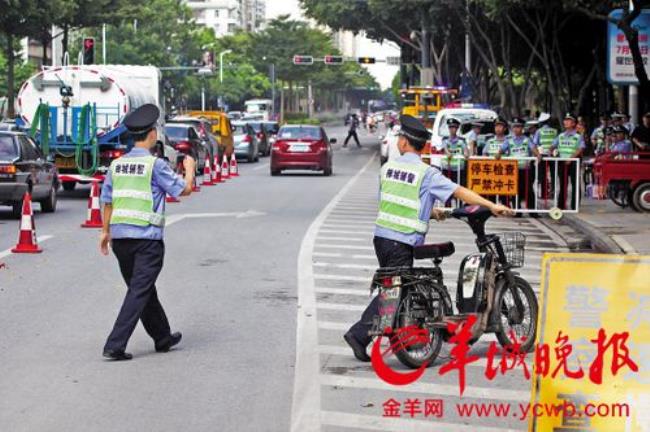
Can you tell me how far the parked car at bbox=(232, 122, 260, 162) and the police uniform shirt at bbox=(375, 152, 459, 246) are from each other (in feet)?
A: 139

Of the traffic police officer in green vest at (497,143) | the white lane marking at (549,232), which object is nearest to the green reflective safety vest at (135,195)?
the white lane marking at (549,232)

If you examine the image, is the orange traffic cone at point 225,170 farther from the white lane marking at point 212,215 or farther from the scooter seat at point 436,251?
the scooter seat at point 436,251

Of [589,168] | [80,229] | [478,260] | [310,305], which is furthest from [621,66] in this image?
[478,260]

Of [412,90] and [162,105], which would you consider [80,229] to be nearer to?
[162,105]

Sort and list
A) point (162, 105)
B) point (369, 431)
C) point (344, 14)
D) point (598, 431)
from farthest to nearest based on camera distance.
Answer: point (344, 14)
point (162, 105)
point (369, 431)
point (598, 431)

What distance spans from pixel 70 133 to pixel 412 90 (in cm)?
2473

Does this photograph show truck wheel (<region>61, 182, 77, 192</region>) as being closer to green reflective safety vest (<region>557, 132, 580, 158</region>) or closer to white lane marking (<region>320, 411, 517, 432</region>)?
green reflective safety vest (<region>557, 132, 580, 158</region>)

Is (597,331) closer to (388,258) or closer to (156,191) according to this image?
(388,258)

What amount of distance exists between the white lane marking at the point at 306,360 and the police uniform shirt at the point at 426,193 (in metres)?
1.02

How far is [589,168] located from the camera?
32.3 metres

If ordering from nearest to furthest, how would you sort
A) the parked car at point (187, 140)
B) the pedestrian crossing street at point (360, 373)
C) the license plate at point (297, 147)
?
the pedestrian crossing street at point (360, 373) < the parked car at point (187, 140) < the license plate at point (297, 147)

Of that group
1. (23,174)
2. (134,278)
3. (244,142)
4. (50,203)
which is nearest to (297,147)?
(244,142)

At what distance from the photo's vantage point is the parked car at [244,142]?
172 ft

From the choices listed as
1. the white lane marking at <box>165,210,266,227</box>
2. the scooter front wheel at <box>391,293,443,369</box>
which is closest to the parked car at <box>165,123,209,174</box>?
the white lane marking at <box>165,210,266,227</box>
